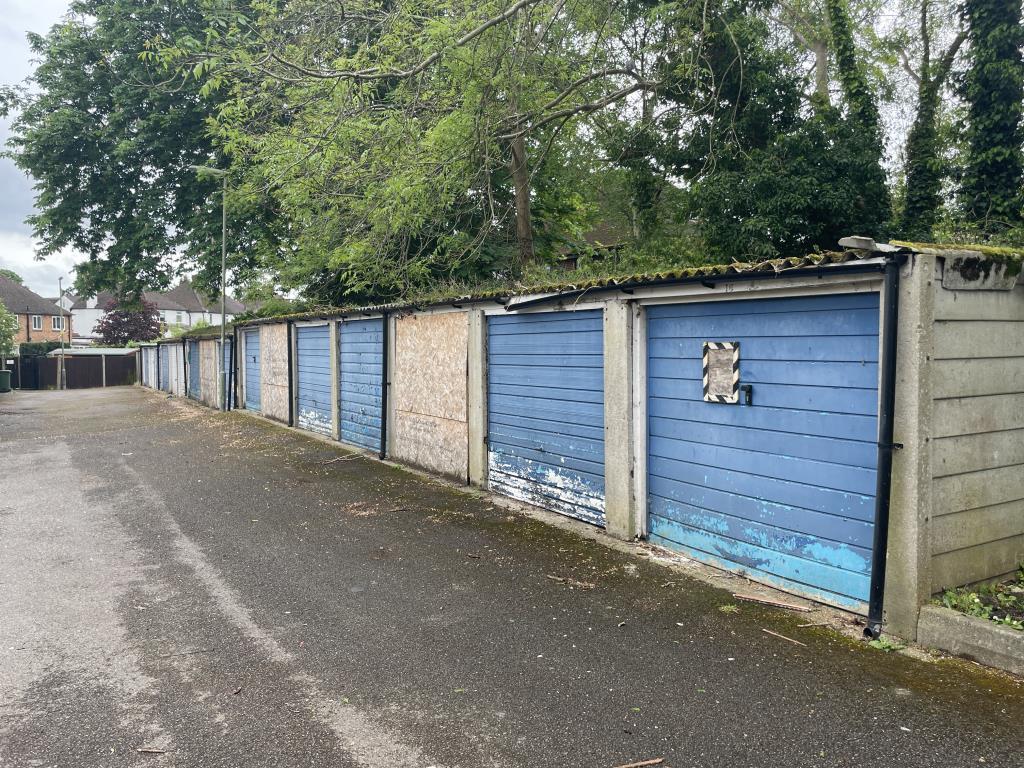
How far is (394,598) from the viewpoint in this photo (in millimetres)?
5406

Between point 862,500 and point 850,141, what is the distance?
1164 cm

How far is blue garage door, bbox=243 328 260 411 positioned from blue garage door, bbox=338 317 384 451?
6517mm

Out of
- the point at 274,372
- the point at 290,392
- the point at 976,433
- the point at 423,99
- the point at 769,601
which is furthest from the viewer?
the point at 274,372

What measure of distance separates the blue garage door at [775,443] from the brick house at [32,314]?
69.8m

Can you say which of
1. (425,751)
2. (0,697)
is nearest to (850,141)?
(425,751)

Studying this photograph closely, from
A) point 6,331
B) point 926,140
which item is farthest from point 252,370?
point 6,331

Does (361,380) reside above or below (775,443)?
above

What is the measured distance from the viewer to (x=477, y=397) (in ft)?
30.8

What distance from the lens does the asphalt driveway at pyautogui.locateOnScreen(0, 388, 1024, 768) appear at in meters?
3.36

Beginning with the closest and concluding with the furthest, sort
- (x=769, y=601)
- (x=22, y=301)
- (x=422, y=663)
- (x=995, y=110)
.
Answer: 1. (x=422, y=663)
2. (x=769, y=601)
3. (x=995, y=110)
4. (x=22, y=301)

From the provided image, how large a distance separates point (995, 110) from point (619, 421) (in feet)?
43.8

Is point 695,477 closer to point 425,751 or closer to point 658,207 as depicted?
point 425,751

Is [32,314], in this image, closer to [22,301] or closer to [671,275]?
[22,301]

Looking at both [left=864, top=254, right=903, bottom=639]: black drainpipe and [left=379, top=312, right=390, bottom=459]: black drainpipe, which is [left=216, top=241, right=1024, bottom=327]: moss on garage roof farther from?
[left=379, top=312, right=390, bottom=459]: black drainpipe
